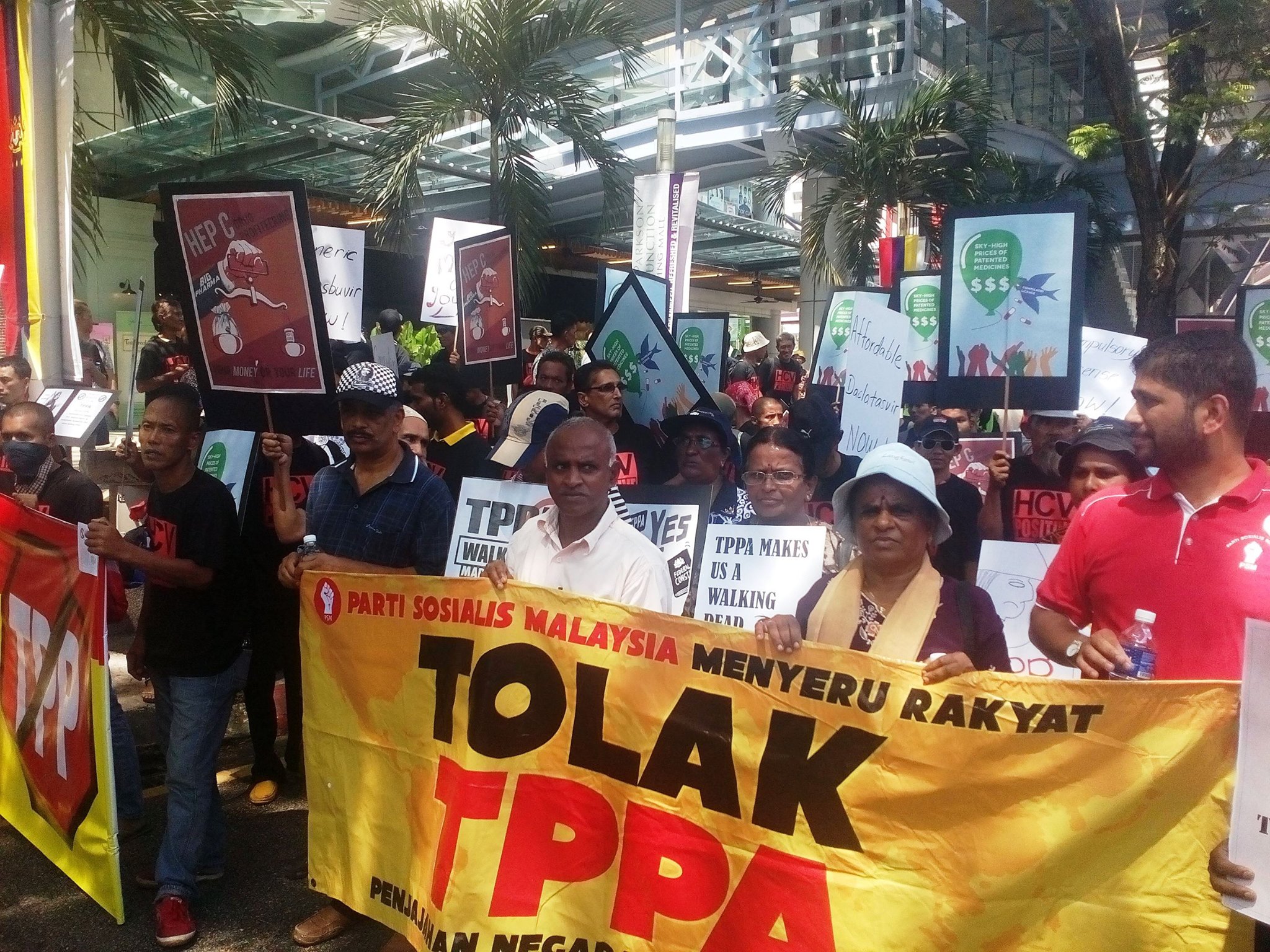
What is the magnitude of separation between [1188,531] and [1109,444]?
1614 mm

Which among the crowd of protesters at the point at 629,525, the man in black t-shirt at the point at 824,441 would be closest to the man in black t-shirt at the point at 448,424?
the crowd of protesters at the point at 629,525

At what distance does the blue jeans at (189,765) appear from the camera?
3719 millimetres

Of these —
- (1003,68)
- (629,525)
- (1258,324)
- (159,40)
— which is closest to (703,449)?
(629,525)

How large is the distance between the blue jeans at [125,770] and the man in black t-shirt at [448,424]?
1.87 m

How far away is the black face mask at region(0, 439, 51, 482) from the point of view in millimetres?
4637

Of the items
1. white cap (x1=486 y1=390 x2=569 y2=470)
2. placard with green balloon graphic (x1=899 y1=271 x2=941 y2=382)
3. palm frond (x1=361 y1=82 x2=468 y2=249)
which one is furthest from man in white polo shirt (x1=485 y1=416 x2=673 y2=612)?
Result: palm frond (x1=361 y1=82 x2=468 y2=249)

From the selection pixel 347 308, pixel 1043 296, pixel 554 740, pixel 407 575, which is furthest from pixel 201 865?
pixel 347 308

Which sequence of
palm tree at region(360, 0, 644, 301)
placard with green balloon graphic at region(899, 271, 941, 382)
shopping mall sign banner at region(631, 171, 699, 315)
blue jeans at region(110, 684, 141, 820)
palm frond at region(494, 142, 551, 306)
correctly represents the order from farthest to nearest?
palm frond at region(494, 142, 551, 306), palm tree at region(360, 0, 644, 301), shopping mall sign banner at region(631, 171, 699, 315), placard with green balloon graphic at region(899, 271, 941, 382), blue jeans at region(110, 684, 141, 820)

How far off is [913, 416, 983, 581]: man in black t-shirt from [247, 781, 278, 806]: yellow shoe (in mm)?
3109

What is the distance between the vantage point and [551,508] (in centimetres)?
365

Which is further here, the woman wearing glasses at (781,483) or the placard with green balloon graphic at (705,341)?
the placard with green balloon graphic at (705,341)

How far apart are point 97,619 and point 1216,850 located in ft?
10.7

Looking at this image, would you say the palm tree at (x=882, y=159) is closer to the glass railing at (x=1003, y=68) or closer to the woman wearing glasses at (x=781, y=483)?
the glass railing at (x=1003, y=68)

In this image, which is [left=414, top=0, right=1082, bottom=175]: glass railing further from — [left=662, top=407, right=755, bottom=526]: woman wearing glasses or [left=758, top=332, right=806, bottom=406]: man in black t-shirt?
[left=662, top=407, right=755, bottom=526]: woman wearing glasses
